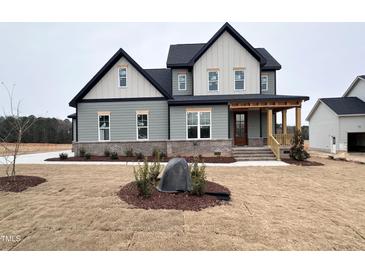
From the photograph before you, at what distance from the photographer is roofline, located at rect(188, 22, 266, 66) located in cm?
1536

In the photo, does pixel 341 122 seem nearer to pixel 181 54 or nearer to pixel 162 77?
pixel 181 54

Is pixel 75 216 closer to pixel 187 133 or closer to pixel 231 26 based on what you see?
pixel 187 133

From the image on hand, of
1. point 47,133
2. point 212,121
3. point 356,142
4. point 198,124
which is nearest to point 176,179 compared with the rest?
point 198,124

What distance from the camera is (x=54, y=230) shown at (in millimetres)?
3654

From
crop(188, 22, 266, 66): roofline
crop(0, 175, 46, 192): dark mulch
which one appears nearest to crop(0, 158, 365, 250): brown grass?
crop(0, 175, 46, 192): dark mulch

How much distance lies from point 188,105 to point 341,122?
51.9ft

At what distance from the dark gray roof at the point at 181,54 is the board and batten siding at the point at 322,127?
15.3 meters

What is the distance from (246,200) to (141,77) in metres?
12.2

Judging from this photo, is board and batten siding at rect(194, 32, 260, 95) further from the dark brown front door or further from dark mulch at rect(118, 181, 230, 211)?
dark mulch at rect(118, 181, 230, 211)

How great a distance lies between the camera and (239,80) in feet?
51.9

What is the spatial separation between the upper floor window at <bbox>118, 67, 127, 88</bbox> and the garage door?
22806 millimetres

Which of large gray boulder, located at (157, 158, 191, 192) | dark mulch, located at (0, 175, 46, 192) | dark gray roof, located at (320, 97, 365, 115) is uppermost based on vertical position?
dark gray roof, located at (320, 97, 365, 115)

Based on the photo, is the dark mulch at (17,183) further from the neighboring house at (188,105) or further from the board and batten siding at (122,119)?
the board and batten siding at (122,119)
